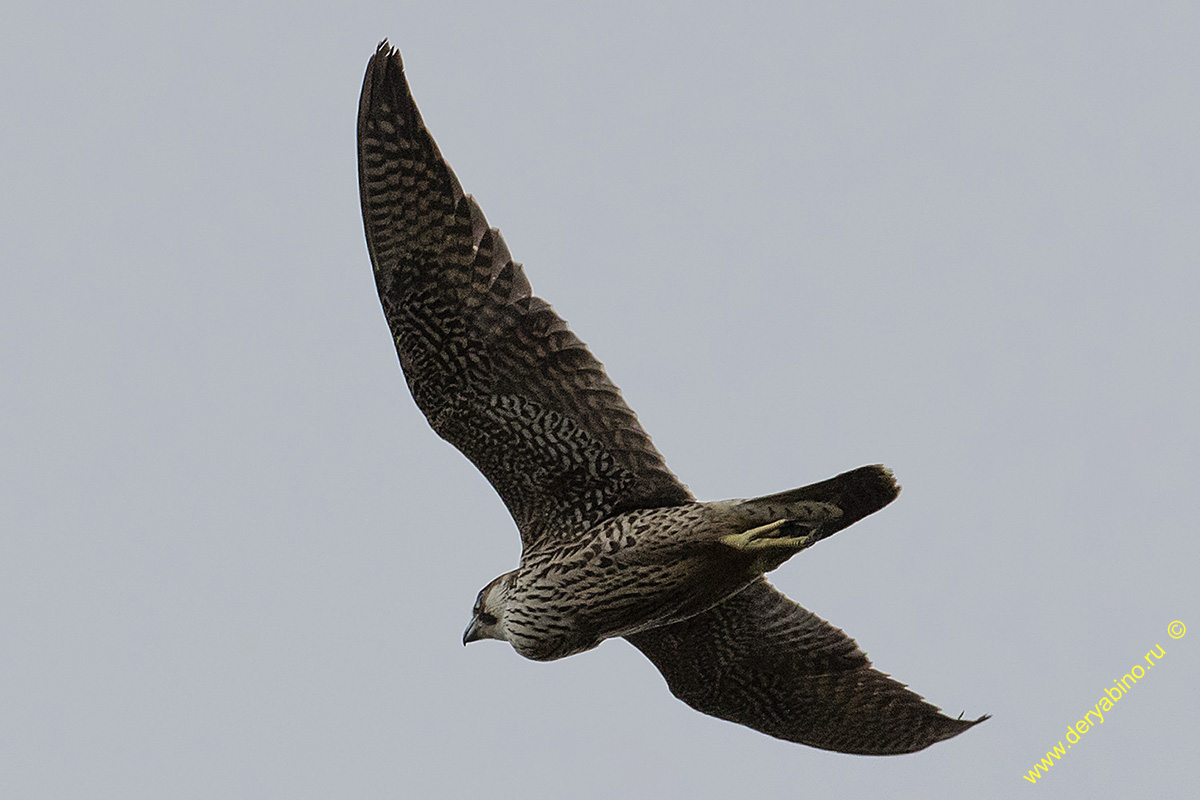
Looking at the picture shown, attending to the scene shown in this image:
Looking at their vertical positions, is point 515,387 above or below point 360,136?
below

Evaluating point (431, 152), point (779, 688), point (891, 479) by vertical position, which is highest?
point (431, 152)

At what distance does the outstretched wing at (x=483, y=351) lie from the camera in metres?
9.75

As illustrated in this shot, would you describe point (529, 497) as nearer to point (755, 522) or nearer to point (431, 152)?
point (755, 522)

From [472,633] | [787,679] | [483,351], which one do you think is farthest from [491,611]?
[787,679]

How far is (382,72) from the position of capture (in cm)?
964

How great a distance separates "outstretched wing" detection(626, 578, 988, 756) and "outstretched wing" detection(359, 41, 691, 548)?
149cm

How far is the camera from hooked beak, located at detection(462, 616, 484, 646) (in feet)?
36.6

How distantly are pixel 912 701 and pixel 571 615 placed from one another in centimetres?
279

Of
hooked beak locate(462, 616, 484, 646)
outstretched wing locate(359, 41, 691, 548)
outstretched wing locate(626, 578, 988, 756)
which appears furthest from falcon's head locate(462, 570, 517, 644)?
outstretched wing locate(626, 578, 988, 756)

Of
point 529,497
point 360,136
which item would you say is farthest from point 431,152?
point 529,497

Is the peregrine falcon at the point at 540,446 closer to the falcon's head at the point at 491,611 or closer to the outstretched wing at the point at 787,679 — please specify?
the falcon's head at the point at 491,611

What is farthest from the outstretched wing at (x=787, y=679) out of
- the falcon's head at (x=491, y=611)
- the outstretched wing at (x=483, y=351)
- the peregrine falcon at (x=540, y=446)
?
the outstretched wing at (x=483, y=351)

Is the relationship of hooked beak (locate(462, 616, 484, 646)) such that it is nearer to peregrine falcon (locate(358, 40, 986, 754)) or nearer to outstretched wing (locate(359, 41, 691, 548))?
peregrine falcon (locate(358, 40, 986, 754))

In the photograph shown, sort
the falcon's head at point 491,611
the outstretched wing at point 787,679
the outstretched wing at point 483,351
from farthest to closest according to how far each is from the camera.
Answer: the outstretched wing at point 787,679 → the falcon's head at point 491,611 → the outstretched wing at point 483,351
